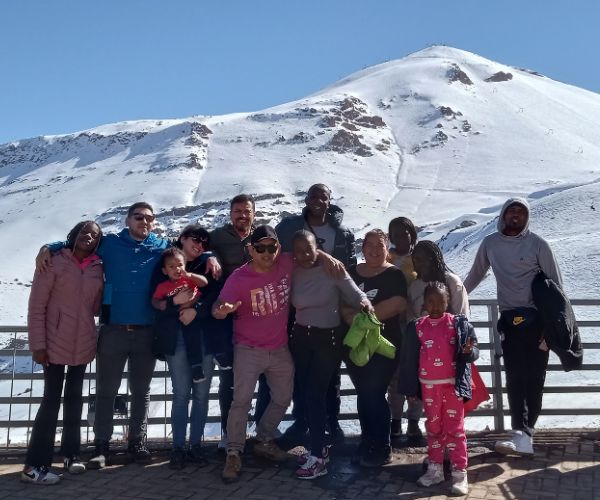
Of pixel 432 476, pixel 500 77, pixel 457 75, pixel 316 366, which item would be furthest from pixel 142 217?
pixel 457 75

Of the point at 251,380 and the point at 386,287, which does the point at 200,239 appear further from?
the point at 386,287

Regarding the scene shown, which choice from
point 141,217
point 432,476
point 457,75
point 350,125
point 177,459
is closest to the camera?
point 432,476

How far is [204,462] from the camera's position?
527 cm

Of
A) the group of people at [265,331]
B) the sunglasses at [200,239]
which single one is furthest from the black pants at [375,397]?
the sunglasses at [200,239]

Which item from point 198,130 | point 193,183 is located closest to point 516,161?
point 193,183

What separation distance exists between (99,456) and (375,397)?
7.62 ft

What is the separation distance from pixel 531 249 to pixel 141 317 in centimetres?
327

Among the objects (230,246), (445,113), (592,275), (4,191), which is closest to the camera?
(230,246)

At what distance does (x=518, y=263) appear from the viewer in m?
5.25

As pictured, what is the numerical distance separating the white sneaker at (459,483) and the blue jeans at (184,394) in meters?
2.08

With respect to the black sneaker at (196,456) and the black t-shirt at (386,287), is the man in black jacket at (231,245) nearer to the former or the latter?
the black sneaker at (196,456)

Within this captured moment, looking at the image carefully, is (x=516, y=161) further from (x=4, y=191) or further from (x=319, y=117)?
(x=4, y=191)

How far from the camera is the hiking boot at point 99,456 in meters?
5.13

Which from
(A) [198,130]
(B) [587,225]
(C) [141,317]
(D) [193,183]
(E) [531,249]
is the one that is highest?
(A) [198,130]
